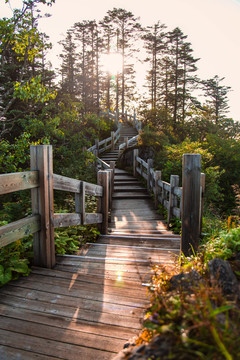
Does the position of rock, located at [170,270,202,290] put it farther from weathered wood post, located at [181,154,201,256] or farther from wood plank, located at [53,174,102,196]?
wood plank, located at [53,174,102,196]

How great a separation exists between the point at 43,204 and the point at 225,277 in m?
2.33

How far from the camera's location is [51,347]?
1.89 m

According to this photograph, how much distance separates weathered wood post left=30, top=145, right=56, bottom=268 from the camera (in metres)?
3.20

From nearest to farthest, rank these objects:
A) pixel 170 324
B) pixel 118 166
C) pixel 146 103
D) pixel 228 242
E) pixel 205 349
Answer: pixel 205 349 → pixel 170 324 → pixel 228 242 → pixel 118 166 → pixel 146 103

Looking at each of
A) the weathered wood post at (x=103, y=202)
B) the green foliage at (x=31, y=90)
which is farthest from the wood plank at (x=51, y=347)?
the green foliage at (x=31, y=90)

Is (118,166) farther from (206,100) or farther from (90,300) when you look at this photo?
(206,100)

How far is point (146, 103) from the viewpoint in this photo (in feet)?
111

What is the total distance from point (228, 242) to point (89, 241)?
324cm

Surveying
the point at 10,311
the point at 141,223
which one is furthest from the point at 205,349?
the point at 141,223

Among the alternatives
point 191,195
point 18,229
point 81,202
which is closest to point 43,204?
point 18,229

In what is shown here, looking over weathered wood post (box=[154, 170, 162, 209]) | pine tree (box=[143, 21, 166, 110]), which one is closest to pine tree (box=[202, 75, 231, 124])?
pine tree (box=[143, 21, 166, 110])

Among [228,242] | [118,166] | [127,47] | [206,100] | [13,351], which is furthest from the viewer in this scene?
[206,100]

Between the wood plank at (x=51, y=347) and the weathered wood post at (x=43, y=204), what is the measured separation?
1.33 meters

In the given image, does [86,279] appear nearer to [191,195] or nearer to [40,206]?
[40,206]
